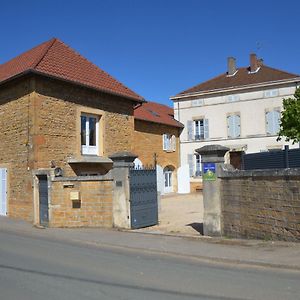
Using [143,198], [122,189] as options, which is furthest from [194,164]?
[122,189]

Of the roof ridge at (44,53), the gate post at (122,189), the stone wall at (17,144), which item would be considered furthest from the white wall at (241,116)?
the gate post at (122,189)

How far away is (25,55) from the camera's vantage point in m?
22.8

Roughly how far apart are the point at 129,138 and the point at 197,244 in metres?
13.0

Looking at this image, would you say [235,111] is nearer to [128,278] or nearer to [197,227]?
[197,227]

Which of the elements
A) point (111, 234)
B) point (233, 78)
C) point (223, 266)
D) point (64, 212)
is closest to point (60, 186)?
point (64, 212)

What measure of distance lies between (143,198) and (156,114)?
2064cm

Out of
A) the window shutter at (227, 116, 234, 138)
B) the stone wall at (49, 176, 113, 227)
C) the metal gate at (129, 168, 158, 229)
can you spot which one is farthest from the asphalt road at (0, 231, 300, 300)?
the window shutter at (227, 116, 234, 138)

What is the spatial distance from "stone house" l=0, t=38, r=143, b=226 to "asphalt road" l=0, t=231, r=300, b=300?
5.76 m

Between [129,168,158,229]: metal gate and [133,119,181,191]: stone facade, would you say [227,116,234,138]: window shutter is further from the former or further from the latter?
[129,168,158,229]: metal gate

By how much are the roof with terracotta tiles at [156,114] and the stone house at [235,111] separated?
120 centimetres

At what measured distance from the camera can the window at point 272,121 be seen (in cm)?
3303

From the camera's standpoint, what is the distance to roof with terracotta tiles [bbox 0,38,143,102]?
19.2 metres

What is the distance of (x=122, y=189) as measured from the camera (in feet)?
48.6

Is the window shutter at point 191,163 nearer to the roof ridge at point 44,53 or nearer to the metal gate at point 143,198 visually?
the roof ridge at point 44,53
